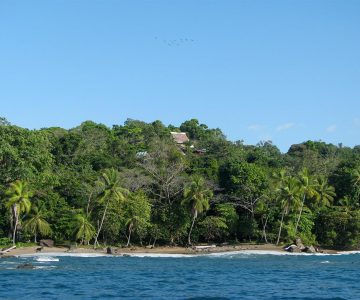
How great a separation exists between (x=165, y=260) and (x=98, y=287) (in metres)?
20.7

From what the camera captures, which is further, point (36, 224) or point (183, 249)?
point (183, 249)

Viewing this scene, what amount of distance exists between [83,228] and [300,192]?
26.5 metres

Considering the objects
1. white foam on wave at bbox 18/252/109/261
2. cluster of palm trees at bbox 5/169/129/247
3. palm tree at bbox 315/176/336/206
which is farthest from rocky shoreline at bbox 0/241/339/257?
palm tree at bbox 315/176/336/206

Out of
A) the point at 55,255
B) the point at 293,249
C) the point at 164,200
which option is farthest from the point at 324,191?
the point at 55,255

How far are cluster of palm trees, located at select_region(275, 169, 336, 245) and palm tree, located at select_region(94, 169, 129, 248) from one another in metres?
18.9

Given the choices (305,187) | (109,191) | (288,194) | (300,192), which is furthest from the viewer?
(305,187)

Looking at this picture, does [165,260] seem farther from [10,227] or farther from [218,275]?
[10,227]

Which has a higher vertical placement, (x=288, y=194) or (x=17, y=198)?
(x=288, y=194)

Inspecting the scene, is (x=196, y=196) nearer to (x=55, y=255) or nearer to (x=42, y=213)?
(x=42, y=213)

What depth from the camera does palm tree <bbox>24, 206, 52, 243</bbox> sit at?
209ft

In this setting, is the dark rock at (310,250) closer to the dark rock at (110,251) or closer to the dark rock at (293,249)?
the dark rock at (293,249)

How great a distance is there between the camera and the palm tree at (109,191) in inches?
2479

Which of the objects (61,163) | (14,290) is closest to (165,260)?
(14,290)

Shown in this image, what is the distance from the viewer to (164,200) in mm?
73125
